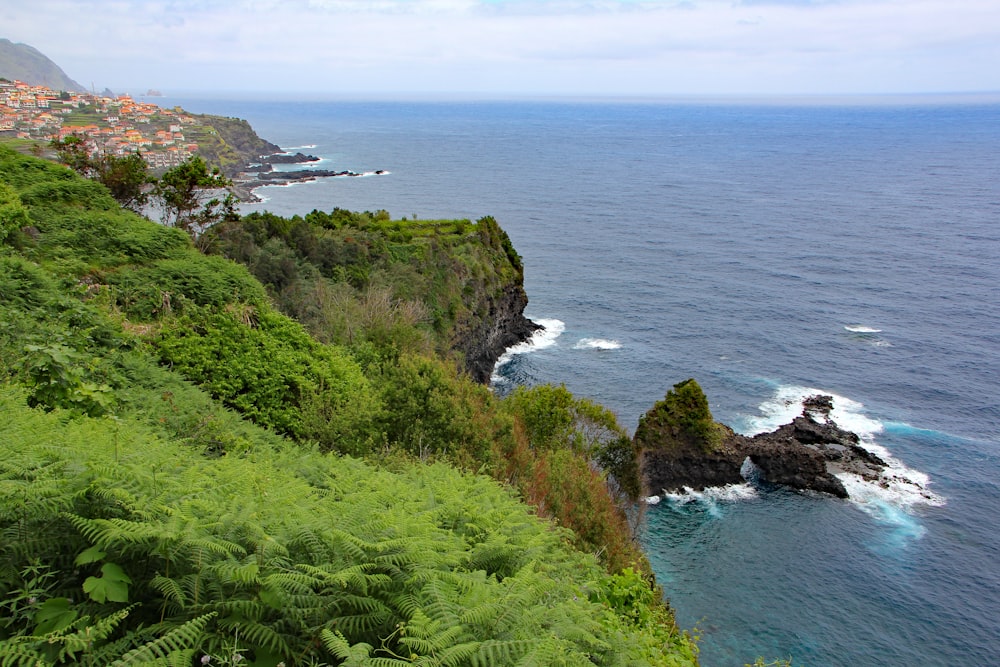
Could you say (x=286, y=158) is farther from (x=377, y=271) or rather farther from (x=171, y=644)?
(x=171, y=644)

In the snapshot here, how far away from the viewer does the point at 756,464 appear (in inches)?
1693

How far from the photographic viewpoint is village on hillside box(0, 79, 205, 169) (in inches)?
2041

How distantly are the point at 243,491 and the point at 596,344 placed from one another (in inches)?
2105

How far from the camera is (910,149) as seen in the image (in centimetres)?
19450

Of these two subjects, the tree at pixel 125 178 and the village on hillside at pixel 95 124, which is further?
the village on hillside at pixel 95 124

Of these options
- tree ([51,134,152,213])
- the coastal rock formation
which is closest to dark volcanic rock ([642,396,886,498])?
the coastal rock formation

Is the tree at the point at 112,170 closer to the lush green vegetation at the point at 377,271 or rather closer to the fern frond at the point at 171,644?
the lush green vegetation at the point at 377,271

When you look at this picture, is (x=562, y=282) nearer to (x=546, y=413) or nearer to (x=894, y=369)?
(x=894, y=369)

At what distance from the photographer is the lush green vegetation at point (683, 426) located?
139 feet

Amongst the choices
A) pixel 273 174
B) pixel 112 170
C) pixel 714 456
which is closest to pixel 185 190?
pixel 112 170

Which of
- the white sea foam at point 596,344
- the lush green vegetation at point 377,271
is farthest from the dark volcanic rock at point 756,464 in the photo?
the white sea foam at point 596,344

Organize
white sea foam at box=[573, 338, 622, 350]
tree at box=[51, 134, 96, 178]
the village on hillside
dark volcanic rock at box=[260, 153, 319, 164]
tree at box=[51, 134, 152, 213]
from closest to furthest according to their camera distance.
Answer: tree at box=[51, 134, 96, 178] < tree at box=[51, 134, 152, 213] < the village on hillside < white sea foam at box=[573, 338, 622, 350] < dark volcanic rock at box=[260, 153, 319, 164]

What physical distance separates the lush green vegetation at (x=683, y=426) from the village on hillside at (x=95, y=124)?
43.0 metres

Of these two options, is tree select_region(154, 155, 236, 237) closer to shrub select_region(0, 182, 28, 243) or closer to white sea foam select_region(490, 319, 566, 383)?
shrub select_region(0, 182, 28, 243)
